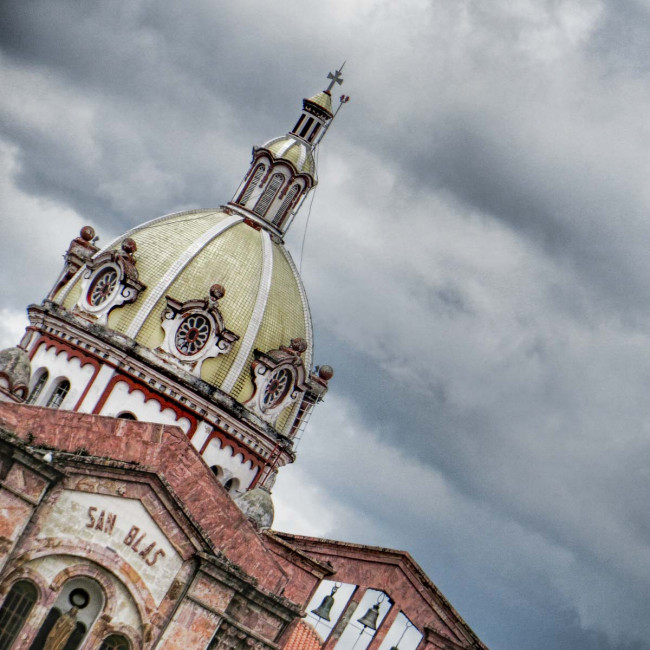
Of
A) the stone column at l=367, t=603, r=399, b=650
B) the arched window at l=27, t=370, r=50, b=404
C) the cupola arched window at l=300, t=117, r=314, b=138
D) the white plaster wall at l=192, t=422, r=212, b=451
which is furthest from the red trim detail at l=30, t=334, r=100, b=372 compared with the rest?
the cupola arched window at l=300, t=117, r=314, b=138

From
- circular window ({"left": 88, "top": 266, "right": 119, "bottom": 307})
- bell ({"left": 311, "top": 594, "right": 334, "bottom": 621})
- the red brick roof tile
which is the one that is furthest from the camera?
circular window ({"left": 88, "top": 266, "right": 119, "bottom": 307})

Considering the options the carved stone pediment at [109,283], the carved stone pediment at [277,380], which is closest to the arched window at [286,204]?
the carved stone pediment at [277,380]

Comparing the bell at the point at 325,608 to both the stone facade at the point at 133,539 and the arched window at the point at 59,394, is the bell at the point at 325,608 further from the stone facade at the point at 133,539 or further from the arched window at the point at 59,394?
the arched window at the point at 59,394

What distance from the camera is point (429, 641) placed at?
31328 mm

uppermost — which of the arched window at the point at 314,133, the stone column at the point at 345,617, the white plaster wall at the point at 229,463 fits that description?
the arched window at the point at 314,133

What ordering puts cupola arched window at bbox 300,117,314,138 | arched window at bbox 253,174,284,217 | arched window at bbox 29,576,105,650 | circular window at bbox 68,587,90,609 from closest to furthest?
arched window at bbox 29,576,105,650 → circular window at bbox 68,587,90,609 → arched window at bbox 253,174,284,217 → cupola arched window at bbox 300,117,314,138

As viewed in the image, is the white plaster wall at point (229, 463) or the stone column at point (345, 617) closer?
the stone column at point (345, 617)

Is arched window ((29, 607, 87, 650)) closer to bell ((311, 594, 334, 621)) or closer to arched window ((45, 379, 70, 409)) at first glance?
bell ((311, 594, 334, 621))

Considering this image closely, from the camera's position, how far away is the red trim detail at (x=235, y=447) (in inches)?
1599

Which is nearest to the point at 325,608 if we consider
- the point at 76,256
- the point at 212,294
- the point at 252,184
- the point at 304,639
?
the point at 304,639

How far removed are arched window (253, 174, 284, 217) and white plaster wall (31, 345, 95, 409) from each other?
10822 millimetres

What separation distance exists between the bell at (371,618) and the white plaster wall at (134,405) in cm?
1148

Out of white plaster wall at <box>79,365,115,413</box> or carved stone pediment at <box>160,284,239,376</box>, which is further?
carved stone pediment at <box>160,284,239,376</box>

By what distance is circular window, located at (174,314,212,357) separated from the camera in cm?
4065
